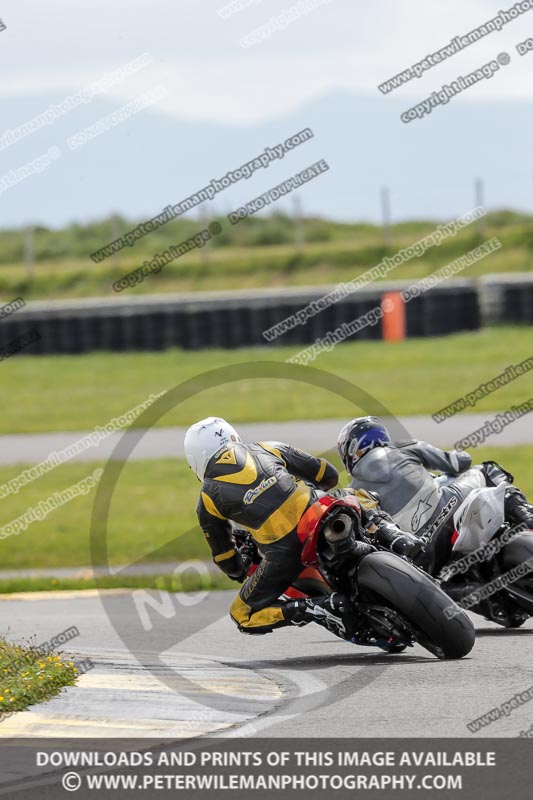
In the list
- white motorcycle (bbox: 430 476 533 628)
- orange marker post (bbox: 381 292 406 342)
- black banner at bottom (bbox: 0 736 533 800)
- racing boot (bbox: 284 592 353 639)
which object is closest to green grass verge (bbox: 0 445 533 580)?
white motorcycle (bbox: 430 476 533 628)

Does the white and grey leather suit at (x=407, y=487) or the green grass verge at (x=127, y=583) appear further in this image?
the green grass verge at (x=127, y=583)

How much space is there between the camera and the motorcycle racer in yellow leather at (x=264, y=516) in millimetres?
8289

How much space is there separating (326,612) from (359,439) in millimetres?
1424

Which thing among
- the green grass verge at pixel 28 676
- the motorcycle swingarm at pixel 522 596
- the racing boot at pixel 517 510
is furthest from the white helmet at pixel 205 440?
the motorcycle swingarm at pixel 522 596

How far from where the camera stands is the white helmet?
8.55 meters

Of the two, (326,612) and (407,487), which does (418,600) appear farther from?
(407,487)

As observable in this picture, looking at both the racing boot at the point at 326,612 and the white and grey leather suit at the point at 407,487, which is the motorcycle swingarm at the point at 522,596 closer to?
the white and grey leather suit at the point at 407,487

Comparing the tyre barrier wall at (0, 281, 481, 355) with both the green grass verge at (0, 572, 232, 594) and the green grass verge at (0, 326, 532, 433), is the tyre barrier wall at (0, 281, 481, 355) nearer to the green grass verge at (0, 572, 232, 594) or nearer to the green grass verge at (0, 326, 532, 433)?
the green grass verge at (0, 326, 532, 433)

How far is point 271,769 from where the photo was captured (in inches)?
229

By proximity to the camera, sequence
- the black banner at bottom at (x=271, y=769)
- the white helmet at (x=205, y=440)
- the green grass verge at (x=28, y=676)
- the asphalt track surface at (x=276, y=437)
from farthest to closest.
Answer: the asphalt track surface at (x=276, y=437), the white helmet at (x=205, y=440), the green grass verge at (x=28, y=676), the black banner at bottom at (x=271, y=769)

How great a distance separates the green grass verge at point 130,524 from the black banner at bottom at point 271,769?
6280 millimetres

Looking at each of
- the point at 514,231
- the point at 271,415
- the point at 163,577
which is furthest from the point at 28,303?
the point at 163,577

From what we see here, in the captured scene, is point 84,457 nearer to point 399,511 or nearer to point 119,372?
point 119,372

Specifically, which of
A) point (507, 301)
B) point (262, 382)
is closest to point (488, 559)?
point (262, 382)
